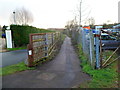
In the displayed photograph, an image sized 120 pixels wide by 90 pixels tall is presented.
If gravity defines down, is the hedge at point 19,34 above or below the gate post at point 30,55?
above

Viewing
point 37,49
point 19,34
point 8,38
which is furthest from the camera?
point 19,34

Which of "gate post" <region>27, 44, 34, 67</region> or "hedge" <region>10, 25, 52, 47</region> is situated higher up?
"hedge" <region>10, 25, 52, 47</region>

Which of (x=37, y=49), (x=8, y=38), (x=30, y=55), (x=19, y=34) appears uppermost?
(x=19, y=34)

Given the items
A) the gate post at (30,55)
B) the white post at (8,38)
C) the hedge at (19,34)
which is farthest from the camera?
the hedge at (19,34)

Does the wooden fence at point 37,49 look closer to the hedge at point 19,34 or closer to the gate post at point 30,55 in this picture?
the gate post at point 30,55

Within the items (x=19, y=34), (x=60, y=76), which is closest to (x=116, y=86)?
(x=60, y=76)

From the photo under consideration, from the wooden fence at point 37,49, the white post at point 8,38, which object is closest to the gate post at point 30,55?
the wooden fence at point 37,49

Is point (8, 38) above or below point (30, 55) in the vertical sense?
above

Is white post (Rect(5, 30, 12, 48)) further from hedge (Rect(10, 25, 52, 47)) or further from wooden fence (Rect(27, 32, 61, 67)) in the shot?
wooden fence (Rect(27, 32, 61, 67))

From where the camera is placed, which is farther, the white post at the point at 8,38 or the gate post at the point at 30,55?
the white post at the point at 8,38

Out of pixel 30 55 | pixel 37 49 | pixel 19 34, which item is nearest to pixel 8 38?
pixel 19 34

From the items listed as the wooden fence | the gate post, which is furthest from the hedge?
the gate post

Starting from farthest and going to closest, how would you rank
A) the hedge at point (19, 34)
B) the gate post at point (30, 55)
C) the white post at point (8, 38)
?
the hedge at point (19, 34)
the white post at point (8, 38)
the gate post at point (30, 55)

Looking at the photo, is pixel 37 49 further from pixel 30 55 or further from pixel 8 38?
pixel 8 38
